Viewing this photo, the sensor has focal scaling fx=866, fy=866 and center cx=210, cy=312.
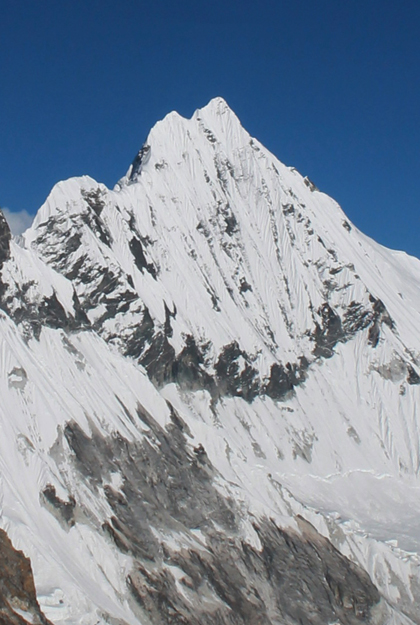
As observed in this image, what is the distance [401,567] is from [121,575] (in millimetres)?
55335

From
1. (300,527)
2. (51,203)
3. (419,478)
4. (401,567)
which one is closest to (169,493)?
(300,527)

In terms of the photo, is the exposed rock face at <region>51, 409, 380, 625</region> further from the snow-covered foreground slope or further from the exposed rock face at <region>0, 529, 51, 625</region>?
the exposed rock face at <region>0, 529, 51, 625</region>

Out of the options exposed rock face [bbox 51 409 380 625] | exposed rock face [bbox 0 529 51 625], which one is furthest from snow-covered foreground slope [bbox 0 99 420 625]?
exposed rock face [bbox 0 529 51 625]

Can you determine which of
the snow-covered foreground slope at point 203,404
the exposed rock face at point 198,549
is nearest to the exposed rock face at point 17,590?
the snow-covered foreground slope at point 203,404

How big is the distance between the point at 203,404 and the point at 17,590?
101444 millimetres

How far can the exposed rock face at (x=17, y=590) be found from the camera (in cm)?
3472

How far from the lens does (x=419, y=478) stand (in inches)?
6422

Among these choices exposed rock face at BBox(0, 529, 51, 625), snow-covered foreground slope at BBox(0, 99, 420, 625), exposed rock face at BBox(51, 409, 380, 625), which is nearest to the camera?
exposed rock face at BBox(0, 529, 51, 625)

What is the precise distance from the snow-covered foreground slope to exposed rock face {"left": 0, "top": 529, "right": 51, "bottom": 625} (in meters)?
30.3

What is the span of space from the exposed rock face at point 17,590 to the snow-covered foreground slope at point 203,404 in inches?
1193

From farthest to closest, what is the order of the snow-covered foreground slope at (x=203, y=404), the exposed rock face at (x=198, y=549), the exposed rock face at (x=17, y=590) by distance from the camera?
the snow-covered foreground slope at (x=203, y=404), the exposed rock face at (x=198, y=549), the exposed rock face at (x=17, y=590)

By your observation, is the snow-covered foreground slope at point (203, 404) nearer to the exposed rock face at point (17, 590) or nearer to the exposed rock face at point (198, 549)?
the exposed rock face at point (198, 549)

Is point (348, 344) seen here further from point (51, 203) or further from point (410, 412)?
point (51, 203)

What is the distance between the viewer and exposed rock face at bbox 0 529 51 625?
34719mm
